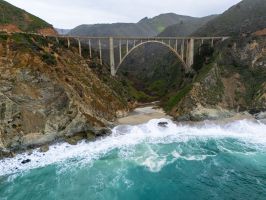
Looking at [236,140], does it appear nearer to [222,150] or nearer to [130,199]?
[222,150]

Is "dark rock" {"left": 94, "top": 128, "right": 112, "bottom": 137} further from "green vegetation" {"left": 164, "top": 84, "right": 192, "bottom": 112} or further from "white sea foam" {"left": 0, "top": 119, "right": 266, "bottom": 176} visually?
"green vegetation" {"left": 164, "top": 84, "right": 192, "bottom": 112}

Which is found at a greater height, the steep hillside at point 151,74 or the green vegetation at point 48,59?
the green vegetation at point 48,59

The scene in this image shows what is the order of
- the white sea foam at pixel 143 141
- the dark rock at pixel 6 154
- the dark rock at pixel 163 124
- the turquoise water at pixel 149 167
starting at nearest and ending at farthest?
the turquoise water at pixel 149 167, the white sea foam at pixel 143 141, the dark rock at pixel 6 154, the dark rock at pixel 163 124

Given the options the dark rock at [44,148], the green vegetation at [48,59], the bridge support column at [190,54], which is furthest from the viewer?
the bridge support column at [190,54]

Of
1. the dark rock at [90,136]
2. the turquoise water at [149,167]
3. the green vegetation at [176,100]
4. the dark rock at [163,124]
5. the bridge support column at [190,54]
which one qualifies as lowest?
the turquoise water at [149,167]

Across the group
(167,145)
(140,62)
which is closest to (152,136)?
(167,145)

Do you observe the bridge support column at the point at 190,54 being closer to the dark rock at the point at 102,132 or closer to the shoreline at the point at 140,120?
the shoreline at the point at 140,120

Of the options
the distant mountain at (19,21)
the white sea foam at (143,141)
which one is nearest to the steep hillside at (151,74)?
the white sea foam at (143,141)
